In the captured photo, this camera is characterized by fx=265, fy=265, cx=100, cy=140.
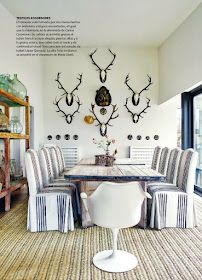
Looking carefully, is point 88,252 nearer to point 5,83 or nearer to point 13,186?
point 13,186

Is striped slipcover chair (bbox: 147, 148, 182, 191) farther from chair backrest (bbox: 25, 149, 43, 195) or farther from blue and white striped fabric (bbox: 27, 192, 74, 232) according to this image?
chair backrest (bbox: 25, 149, 43, 195)

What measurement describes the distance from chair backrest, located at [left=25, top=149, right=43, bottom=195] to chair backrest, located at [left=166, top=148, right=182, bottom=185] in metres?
1.76

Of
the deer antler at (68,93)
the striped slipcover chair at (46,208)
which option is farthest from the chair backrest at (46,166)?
the deer antler at (68,93)

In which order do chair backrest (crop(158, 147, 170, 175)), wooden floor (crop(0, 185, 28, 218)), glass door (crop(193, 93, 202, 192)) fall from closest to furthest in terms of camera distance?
wooden floor (crop(0, 185, 28, 218)) → chair backrest (crop(158, 147, 170, 175)) → glass door (crop(193, 93, 202, 192))

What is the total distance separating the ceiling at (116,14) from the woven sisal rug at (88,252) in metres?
3.37

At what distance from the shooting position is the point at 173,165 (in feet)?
11.9

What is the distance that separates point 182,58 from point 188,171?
8.35ft

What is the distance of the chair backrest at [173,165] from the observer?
3502mm

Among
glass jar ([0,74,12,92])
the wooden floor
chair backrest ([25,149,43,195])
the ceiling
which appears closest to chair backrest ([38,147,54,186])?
chair backrest ([25,149,43,195])

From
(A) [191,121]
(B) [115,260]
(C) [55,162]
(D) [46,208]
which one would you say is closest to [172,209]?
(B) [115,260]

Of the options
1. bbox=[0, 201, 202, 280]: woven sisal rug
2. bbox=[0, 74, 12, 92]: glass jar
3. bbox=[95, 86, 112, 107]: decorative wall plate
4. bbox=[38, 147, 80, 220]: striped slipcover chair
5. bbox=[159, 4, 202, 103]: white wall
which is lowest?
bbox=[0, 201, 202, 280]: woven sisal rug

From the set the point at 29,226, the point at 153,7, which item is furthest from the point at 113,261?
the point at 153,7

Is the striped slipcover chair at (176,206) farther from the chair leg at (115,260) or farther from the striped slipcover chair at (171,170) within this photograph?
the chair leg at (115,260)

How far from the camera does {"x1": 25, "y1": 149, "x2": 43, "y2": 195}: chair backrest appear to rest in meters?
3.01
